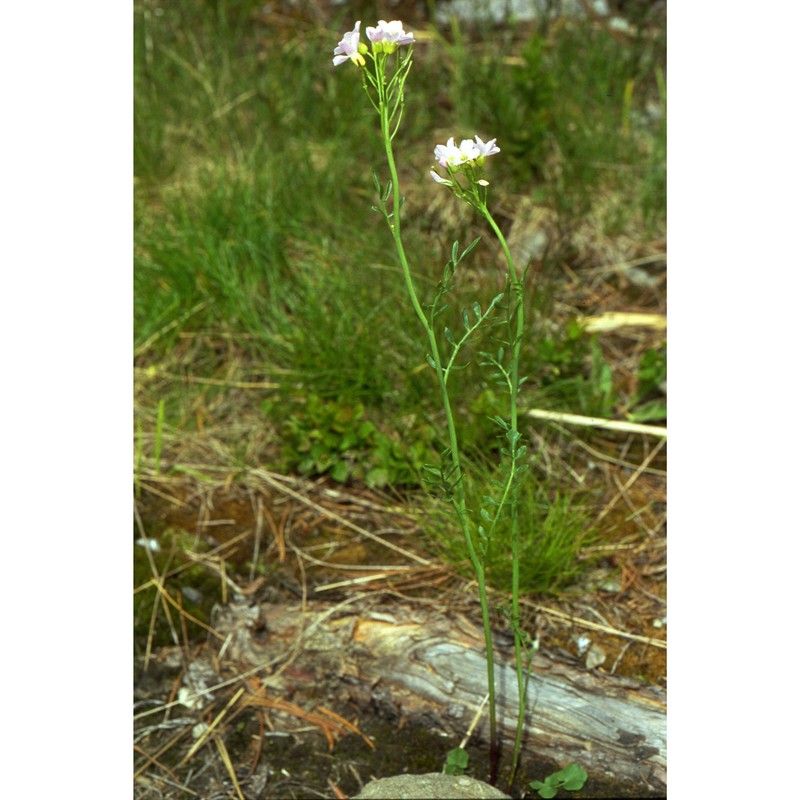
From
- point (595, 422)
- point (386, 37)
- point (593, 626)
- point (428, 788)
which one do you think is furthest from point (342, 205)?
point (428, 788)

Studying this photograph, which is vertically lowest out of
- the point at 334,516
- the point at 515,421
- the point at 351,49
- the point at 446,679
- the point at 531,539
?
the point at 446,679

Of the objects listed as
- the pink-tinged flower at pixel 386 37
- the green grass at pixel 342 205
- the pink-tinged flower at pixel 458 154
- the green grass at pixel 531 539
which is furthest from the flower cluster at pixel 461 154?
the green grass at pixel 342 205

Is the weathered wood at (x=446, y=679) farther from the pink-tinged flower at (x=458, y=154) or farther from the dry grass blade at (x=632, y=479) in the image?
the pink-tinged flower at (x=458, y=154)

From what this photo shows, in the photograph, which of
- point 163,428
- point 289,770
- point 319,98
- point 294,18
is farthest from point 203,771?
point 294,18

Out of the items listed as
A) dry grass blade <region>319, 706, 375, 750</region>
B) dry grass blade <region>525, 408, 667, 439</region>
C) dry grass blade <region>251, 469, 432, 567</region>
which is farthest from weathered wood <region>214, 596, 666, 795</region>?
dry grass blade <region>525, 408, 667, 439</region>

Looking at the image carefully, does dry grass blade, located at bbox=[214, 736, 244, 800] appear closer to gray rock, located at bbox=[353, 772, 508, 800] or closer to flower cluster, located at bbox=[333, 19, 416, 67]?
gray rock, located at bbox=[353, 772, 508, 800]

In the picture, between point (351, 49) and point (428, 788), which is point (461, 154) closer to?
point (351, 49)
